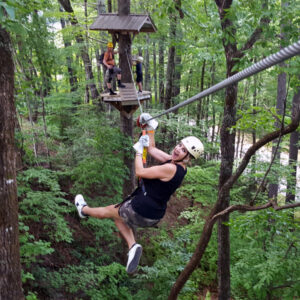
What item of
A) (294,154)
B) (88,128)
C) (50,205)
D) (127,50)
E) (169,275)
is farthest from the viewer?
(294,154)

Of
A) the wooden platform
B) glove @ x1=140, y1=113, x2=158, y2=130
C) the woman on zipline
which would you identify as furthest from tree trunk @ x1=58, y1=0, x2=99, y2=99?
the woman on zipline

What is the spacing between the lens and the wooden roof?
6.03m

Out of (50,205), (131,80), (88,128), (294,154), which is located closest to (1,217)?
(50,205)

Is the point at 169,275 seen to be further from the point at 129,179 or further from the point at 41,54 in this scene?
the point at 41,54

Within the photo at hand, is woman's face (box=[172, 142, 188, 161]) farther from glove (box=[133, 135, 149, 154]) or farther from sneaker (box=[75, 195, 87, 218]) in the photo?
sneaker (box=[75, 195, 87, 218])

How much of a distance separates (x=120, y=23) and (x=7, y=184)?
15.1 feet

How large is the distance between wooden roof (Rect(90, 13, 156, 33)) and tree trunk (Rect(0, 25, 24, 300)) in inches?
135

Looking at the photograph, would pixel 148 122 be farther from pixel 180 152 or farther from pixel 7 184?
pixel 7 184

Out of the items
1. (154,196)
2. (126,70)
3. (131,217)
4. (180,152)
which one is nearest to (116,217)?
(131,217)

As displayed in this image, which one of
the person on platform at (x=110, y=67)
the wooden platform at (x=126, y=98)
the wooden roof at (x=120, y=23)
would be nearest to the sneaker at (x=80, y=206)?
the wooden platform at (x=126, y=98)

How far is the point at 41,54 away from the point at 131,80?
2269 millimetres

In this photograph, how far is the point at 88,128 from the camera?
7.14 metres

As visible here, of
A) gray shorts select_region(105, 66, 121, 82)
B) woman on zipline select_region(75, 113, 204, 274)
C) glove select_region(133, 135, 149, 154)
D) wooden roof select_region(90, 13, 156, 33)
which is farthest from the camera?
gray shorts select_region(105, 66, 121, 82)

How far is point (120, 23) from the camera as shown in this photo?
20.3 ft
